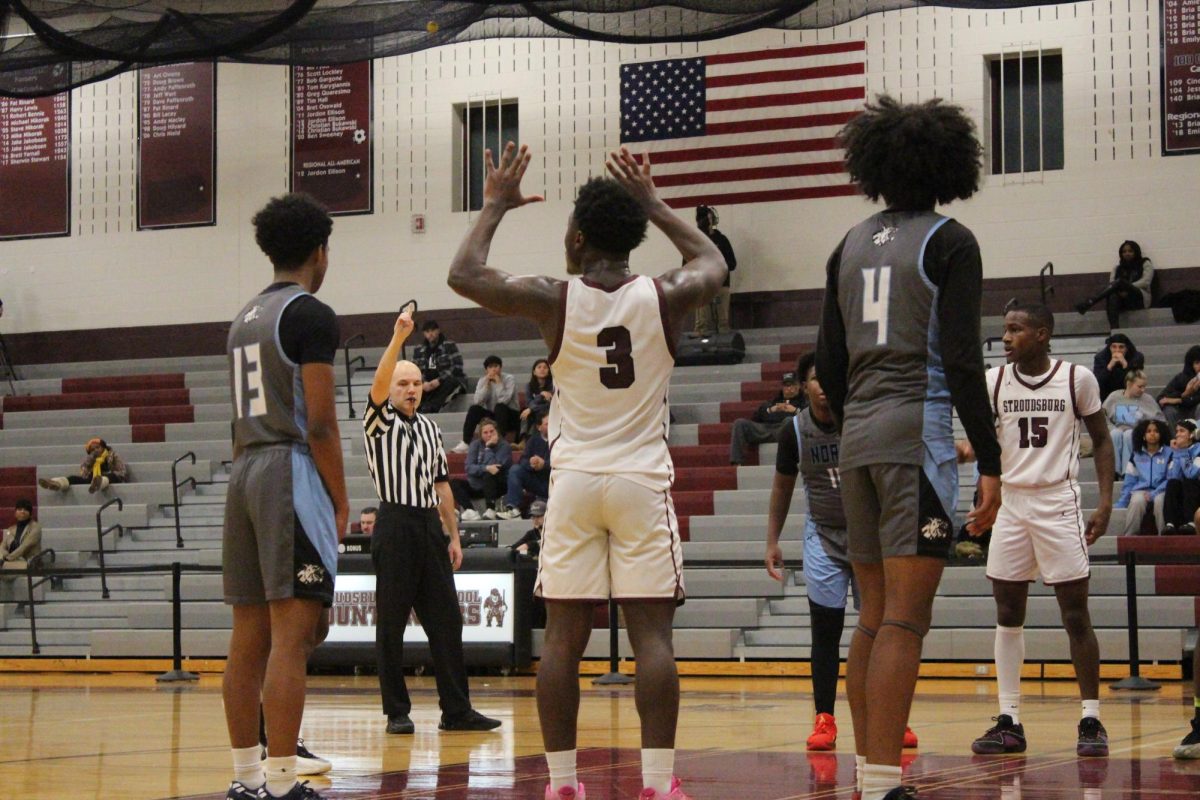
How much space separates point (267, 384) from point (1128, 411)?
39.9 feet

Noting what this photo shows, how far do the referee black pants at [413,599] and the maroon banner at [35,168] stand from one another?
17973 mm

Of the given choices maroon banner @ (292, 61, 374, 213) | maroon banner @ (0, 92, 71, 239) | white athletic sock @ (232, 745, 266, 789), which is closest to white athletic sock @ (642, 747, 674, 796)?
white athletic sock @ (232, 745, 266, 789)

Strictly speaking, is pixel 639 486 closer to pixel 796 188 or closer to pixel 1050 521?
pixel 1050 521

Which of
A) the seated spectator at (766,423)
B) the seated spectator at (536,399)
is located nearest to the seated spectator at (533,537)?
the seated spectator at (536,399)

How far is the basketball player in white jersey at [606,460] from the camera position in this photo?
16.6 ft

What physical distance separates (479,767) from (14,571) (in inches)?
395

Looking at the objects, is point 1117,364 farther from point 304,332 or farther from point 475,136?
point 304,332

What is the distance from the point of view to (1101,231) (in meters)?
19.9

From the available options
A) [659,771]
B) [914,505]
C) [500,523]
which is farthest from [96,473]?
[914,505]

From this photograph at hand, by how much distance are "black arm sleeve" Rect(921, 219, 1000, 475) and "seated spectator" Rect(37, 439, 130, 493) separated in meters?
16.7

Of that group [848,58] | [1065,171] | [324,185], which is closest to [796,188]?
[848,58]

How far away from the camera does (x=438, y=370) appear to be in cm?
2059

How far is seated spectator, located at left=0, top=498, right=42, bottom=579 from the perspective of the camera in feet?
60.1

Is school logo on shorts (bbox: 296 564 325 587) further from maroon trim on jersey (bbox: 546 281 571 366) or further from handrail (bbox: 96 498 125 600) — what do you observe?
handrail (bbox: 96 498 125 600)
